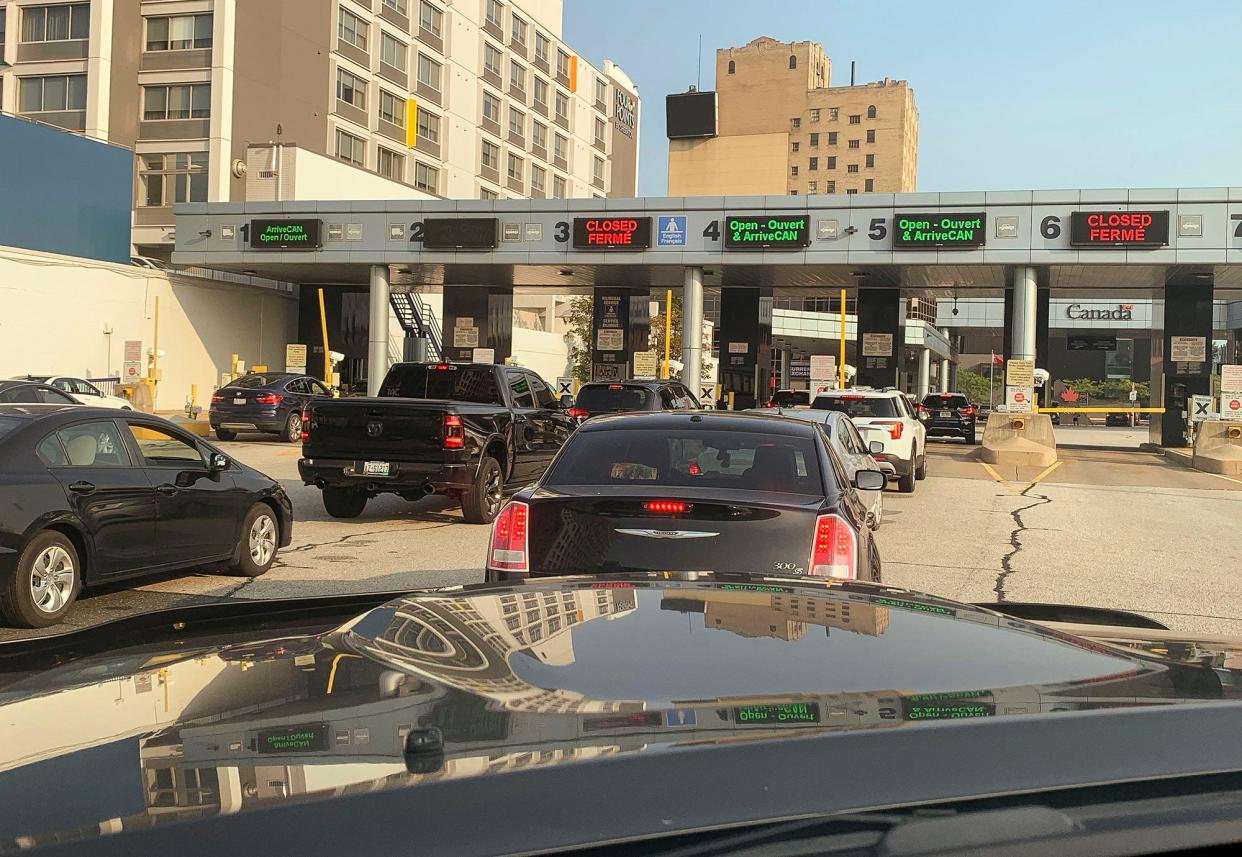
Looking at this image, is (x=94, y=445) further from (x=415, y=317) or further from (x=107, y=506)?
(x=415, y=317)

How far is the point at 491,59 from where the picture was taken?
70938mm

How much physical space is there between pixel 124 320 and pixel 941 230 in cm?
2537

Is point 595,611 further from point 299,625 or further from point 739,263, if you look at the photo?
point 739,263

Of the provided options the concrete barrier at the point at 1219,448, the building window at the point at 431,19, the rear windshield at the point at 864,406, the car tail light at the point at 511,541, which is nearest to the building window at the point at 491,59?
the building window at the point at 431,19

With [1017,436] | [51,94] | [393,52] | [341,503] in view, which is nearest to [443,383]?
[341,503]

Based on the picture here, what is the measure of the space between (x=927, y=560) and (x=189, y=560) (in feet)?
22.7

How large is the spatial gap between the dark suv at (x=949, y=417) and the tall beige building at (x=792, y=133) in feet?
313

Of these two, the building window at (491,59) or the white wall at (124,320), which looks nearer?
the white wall at (124,320)

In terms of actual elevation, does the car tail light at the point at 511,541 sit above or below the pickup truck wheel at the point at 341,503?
above

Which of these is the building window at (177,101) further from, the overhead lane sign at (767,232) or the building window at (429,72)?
the overhead lane sign at (767,232)

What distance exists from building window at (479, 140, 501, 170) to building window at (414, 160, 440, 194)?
5.01 meters

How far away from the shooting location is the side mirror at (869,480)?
326 inches

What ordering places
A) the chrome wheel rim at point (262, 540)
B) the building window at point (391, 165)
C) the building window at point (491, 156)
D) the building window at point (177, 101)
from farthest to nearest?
1. the building window at point (491, 156)
2. the building window at point (391, 165)
3. the building window at point (177, 101)
4. the chrome wheel rim at point (262, 540)

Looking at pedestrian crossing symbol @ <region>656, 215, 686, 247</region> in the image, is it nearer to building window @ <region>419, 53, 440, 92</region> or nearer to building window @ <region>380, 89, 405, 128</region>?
building window @ <region>380, 89, 405, 128</region>
